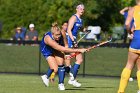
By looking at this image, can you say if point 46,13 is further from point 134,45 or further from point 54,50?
point 134,45

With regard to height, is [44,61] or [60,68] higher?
[60,68]

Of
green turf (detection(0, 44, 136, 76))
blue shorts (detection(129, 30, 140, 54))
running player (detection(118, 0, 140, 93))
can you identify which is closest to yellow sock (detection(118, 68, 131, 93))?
running player (detection(118, 0, 140, 93))

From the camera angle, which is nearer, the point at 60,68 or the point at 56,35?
the point at 56,35

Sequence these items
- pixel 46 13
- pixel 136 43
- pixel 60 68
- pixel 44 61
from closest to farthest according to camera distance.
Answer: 1. pixel 136 43
2. pixel 60 68
3. pixel 44 61
4. pixel 46 13

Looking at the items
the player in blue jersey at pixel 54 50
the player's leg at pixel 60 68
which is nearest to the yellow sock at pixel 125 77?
the player in blue jersey at pixel 54 50

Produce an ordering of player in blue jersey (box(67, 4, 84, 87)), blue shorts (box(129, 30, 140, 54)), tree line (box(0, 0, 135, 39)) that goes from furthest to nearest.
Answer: tree line (box(0, 0, 135, 39))
player in blue jersey (box(67, 4, 84, 87))
blue shorts (box(129, 30, 140, 54))

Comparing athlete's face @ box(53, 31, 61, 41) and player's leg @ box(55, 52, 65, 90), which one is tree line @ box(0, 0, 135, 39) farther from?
athlete's face @ box(53, 31, 61, 41)

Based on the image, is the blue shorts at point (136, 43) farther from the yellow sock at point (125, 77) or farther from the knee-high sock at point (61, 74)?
the knee-high sock at point (61, 74)

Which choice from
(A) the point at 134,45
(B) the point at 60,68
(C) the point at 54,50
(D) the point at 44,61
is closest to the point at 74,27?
(C) the point at 54,50

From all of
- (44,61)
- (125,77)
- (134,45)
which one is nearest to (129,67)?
(125,77)

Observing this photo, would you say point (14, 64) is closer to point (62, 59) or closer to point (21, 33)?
point (21, 33)

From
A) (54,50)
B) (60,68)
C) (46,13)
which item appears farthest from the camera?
(46,13)

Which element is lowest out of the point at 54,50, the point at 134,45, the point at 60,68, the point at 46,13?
the point at 46,13

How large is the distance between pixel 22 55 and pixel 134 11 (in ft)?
46.0
